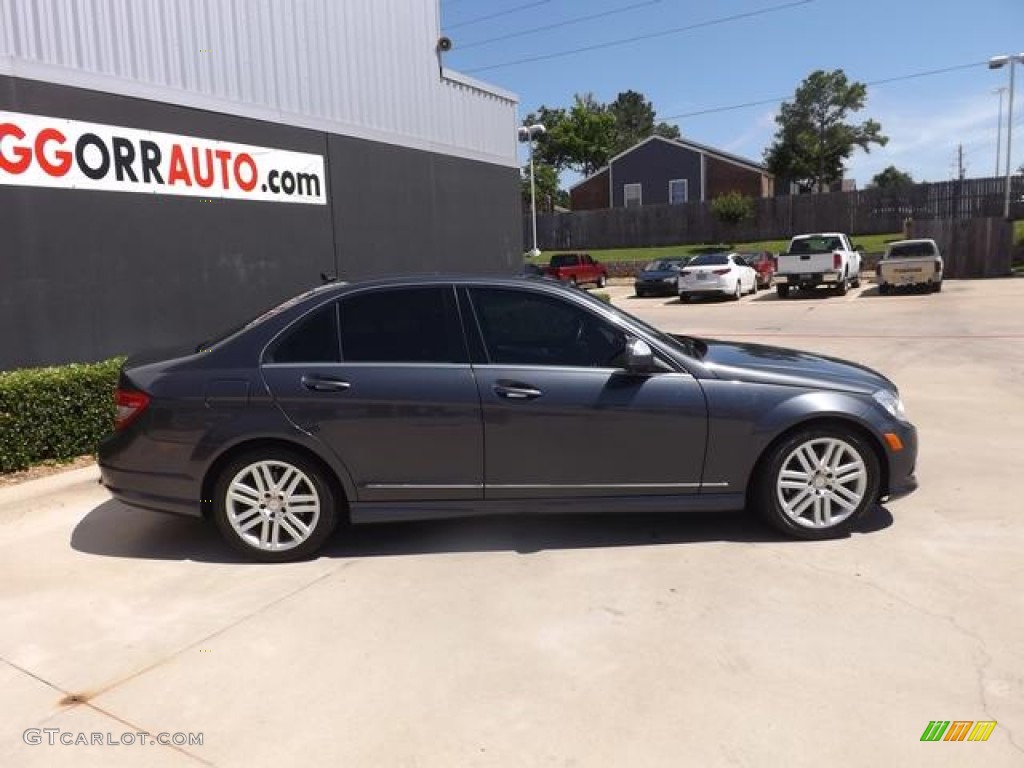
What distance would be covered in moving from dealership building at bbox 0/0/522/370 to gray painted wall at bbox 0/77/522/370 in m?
0.02

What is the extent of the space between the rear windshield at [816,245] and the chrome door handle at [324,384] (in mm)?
21417

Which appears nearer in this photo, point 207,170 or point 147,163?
point 147,163

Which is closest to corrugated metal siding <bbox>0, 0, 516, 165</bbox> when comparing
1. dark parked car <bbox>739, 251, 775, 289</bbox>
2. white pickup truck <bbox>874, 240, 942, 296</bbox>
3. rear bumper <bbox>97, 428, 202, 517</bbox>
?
rear bumper <bbox>97, 428, 202, 517</bbox>

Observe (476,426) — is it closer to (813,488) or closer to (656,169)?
(813,488)

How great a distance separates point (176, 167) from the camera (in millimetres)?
8391

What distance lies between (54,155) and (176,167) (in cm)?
130

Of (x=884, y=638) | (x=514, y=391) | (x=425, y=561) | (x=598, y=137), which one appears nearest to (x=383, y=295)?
(x=514, y=391)

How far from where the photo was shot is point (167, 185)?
27.3 ft

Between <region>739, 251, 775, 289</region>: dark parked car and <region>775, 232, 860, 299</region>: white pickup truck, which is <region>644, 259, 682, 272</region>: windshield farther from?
<region>775, 232, 860, 299</region>: white pickup truck

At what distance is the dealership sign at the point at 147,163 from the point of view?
23.2 feet

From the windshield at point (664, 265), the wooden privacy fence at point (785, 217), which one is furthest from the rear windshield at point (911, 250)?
the wooden privacy fence at point (785, 217)

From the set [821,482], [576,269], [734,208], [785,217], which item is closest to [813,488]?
[821,482]

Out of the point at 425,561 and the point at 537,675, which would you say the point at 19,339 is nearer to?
the point at 425,561

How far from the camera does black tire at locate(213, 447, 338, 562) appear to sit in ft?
14.8
